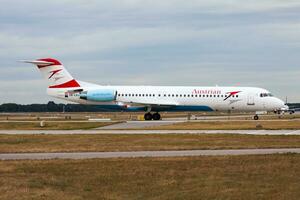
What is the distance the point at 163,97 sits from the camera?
221 feet

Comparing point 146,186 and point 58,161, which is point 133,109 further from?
point 146,186

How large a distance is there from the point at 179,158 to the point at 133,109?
45.6 meters

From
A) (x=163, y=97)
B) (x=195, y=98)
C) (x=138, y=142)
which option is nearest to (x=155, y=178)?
(x=138, y=142)

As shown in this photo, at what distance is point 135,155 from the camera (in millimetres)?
24125

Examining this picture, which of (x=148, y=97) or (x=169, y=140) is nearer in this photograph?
(x=169, y=140)

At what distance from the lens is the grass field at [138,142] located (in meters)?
27.8

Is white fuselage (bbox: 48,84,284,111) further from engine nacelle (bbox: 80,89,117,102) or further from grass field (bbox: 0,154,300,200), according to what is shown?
grass field (bbox: 0,154,300,200)

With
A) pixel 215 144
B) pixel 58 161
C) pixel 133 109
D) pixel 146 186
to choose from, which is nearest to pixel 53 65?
pixel 133 109

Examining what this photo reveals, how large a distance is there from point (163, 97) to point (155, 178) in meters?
50.5

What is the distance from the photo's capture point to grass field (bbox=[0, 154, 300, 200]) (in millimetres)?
14336

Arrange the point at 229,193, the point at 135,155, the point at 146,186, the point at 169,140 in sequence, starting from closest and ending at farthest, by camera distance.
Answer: the point at 229,193 → the point at 146,186 → the point at 135,155 → the point at 169,140

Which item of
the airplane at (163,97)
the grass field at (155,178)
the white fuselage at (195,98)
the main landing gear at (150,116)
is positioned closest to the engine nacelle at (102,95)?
the airplane at (163,97)

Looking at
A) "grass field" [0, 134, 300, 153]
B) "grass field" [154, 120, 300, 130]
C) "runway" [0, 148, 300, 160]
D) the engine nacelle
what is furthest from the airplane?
"runway" [0, 148, 300, 160]

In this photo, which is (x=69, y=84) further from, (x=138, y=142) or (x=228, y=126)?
(x=138, y=142)
